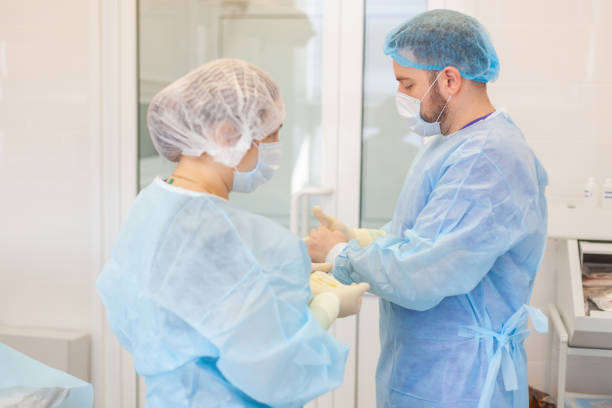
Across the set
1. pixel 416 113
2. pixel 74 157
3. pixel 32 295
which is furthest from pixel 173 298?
pixel 32 295

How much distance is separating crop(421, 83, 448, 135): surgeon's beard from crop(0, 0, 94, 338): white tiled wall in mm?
1431

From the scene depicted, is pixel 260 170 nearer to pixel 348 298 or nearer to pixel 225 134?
pixel 225 134

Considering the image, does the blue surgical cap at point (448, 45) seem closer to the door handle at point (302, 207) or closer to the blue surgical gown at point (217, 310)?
the blue surgical gown at point (217, 310)

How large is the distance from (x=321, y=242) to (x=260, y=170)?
41 cm

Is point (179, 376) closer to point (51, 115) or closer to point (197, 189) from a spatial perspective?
point (197, 189)

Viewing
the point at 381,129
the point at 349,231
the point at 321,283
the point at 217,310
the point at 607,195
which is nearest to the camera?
the point at 217,310

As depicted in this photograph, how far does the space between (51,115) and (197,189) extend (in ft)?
5.03

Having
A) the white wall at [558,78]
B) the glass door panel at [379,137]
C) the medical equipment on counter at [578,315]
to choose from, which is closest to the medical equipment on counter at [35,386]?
the glass door panel at [379,137]

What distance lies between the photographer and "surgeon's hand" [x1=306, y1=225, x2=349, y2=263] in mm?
1578

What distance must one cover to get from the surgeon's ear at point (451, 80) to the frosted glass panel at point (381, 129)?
2.51ft

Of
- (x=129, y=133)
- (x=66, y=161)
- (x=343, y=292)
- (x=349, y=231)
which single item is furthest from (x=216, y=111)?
(x=66, y=161)

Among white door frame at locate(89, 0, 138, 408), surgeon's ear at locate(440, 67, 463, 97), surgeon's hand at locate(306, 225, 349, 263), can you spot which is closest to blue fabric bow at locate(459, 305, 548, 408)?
surgeon's hand at locate(306, 225, 349, 263)

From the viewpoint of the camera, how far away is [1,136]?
248 cm

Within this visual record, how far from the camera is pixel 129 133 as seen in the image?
2387 millimetres
